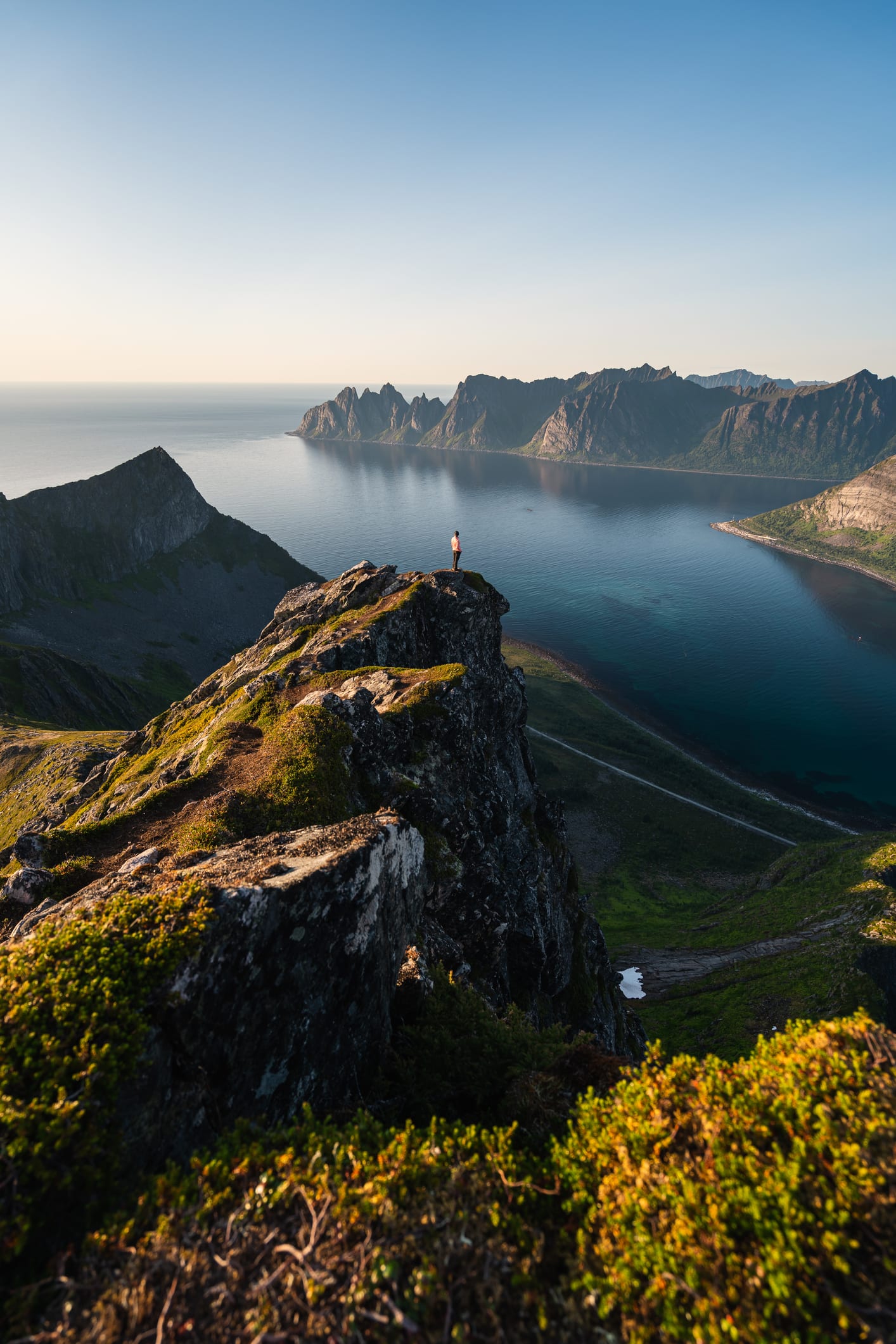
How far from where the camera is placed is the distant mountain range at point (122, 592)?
9981 cm

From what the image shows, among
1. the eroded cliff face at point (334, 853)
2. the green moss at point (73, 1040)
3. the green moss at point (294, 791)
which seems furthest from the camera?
the green moss at point (294, 791)

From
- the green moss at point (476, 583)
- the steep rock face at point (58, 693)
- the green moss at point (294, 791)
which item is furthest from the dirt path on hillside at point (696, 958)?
the steep rock face at point (58, 693)

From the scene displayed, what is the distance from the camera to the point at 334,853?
17.8 meters

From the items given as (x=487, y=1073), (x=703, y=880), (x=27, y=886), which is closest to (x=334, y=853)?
(x=487, y=1073)

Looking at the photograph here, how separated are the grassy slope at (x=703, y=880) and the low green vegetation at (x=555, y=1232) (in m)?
43.0

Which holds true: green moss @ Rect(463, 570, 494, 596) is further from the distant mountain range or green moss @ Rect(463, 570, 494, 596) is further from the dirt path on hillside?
the distant mountain range

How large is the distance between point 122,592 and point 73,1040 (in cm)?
17044

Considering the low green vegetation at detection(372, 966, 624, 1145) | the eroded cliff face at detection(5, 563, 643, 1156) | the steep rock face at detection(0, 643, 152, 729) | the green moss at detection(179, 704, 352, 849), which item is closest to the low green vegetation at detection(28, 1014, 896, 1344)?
the eroded cliff face at detection(5, 563, 643, 1156)

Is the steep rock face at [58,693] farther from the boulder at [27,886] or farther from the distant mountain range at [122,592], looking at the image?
the boulder at [27,886]

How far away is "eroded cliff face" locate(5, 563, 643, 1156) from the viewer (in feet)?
45.8

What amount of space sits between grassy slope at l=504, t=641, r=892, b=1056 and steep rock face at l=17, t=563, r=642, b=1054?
12.6m

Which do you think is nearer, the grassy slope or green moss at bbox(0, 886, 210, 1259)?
green moss at bbox(0, 886, 210, 1259)

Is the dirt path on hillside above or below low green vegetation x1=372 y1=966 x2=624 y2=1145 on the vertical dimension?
below

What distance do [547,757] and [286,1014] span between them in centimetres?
10487
